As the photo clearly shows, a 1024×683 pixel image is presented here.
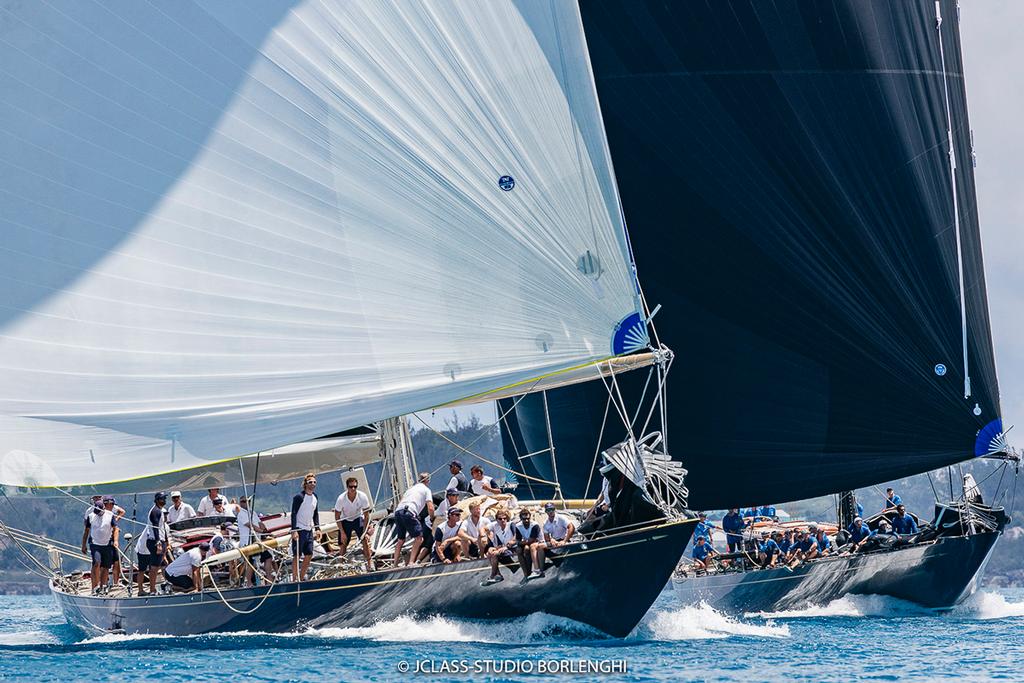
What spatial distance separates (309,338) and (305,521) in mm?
2561

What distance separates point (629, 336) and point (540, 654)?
411 centimetres

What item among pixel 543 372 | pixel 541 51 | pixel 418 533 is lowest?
pixel 418 533

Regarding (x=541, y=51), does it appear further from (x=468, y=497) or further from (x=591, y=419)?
(x=591, y=419)

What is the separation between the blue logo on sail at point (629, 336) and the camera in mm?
17750

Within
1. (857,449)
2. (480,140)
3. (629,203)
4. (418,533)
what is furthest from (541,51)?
(857,449)

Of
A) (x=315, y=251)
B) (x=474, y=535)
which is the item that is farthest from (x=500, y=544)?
(x=315, y=251)

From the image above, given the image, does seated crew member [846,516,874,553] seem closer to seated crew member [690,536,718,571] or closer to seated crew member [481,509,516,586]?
seated crew member [690,536,718,571]

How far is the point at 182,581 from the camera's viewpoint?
65.1 ft

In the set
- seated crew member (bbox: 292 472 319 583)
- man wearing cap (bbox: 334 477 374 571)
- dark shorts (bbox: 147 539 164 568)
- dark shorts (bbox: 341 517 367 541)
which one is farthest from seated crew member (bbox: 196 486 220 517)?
seated crew member (bbox: 292 472 319 583)

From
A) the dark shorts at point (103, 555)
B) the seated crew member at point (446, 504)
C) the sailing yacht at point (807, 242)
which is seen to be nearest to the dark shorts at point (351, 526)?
the seated crew member at point (446, 504)

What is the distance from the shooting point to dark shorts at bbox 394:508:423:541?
18609 mm

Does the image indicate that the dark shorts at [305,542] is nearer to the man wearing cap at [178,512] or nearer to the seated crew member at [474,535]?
the seated crew member at [474,535]

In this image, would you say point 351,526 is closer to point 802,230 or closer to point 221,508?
point 221,508

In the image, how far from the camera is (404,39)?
58.6 ft
